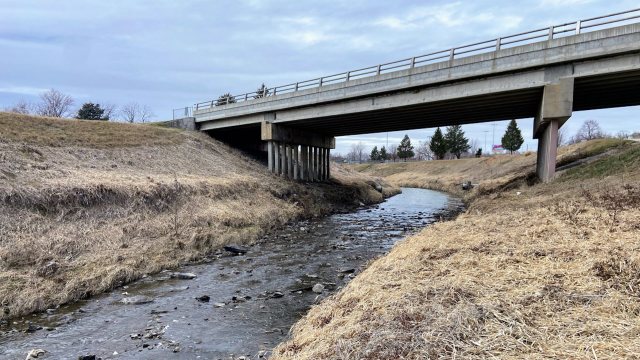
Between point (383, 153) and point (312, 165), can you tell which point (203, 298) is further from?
point (383, 153)

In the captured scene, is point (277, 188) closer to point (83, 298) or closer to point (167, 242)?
point (167, 242)

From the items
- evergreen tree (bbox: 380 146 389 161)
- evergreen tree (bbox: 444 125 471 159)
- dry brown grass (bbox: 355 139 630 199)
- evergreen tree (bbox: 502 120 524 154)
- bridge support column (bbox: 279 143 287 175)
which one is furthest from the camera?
evergreen tree (bbox: 380 146 389 161)

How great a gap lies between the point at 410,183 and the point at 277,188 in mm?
50188

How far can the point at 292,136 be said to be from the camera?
3691 centimetres

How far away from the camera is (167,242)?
15664 millimetres

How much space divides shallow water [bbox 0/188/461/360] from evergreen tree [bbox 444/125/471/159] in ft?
267

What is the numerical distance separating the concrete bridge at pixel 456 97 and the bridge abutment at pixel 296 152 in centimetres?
9

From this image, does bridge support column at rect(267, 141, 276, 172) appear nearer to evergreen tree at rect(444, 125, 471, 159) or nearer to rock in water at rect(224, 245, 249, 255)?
rock in water at rect(224, 245, 249, 255)

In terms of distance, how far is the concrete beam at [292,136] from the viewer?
34844 mm

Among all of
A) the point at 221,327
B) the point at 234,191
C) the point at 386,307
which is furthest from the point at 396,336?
the point at 234,191

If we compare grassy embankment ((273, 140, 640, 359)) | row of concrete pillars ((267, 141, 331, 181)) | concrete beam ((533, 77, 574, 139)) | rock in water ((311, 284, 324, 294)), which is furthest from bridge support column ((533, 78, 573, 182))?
row of concrete pillars ((267, 141, 331, 181))

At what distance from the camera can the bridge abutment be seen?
3528cm

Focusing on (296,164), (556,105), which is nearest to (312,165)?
(296,164)

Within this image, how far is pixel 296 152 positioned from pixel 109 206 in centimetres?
2242
